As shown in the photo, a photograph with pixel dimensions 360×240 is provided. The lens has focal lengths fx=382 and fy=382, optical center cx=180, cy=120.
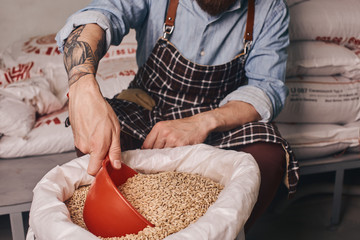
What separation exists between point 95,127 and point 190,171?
23cm

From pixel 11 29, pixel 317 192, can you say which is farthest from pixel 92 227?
pixel 11 29

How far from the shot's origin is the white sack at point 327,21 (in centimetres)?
159

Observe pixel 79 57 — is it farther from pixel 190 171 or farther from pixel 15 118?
pixel 15 118

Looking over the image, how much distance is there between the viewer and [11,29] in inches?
85.9

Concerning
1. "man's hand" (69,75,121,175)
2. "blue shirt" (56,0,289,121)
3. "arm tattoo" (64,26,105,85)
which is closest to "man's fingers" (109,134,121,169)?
"man's hand" (69,75,121,175)

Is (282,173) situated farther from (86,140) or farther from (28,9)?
(28,9)

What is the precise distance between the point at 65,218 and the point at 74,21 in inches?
21.1

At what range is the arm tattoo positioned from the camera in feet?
2.62

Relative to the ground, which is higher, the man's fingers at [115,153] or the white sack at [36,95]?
the man's fingers at [115,153]

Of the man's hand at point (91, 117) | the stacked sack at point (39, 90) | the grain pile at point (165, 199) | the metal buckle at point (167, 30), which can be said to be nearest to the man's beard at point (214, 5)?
the metal buckle at point (167, 30)

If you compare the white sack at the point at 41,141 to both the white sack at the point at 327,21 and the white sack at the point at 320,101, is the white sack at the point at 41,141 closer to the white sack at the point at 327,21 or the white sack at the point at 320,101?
the white sack at the point at 320,101

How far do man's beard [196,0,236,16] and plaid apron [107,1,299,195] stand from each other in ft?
0.43

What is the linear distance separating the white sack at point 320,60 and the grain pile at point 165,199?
0.97 meters

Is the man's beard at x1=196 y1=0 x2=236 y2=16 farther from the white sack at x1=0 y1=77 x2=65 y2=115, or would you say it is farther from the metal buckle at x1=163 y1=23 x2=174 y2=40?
the white sack at x1=0 y1=77 x2=65 y2=115
